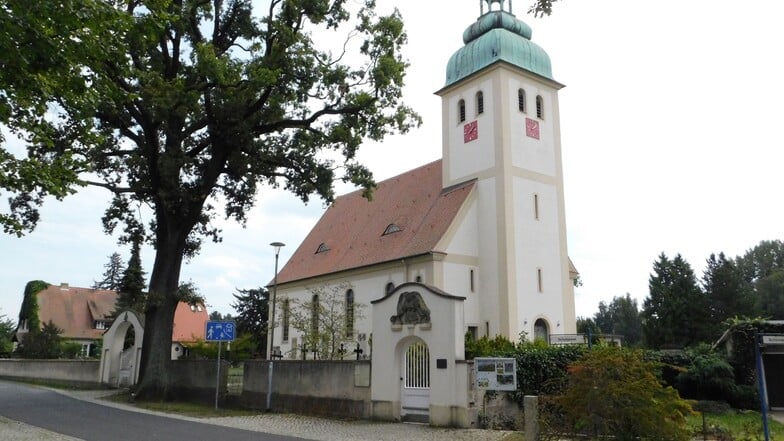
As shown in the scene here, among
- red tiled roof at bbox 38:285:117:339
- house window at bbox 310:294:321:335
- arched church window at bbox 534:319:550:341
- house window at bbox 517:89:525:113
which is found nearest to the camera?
arched church window at bbox 534:319:550:341

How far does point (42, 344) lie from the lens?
4531 cm

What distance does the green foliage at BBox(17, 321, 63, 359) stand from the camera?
148 ft

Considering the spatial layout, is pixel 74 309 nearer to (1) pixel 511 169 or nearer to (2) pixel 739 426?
(1) pixel 511 169

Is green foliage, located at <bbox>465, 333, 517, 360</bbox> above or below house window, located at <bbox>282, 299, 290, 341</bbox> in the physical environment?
below

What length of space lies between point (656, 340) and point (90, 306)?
51570 millimetres

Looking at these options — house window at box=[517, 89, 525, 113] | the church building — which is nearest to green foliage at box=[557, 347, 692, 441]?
the church building

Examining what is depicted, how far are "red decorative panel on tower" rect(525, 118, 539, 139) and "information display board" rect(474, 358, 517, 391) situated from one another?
17288mm

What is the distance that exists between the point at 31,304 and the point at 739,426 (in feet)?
199

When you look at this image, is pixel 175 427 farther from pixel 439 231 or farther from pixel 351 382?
pixel 439 231

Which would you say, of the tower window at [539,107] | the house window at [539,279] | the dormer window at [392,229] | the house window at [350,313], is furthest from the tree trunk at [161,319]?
the tower window at [539,107]

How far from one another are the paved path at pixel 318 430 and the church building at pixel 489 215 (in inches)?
434

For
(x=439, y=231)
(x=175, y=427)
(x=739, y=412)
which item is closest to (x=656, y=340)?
(x=439, y=231)

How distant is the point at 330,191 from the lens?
22391mm

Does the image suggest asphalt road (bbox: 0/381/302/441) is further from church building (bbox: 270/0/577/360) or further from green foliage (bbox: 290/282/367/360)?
church building (bbox: 270/0/577/360)
